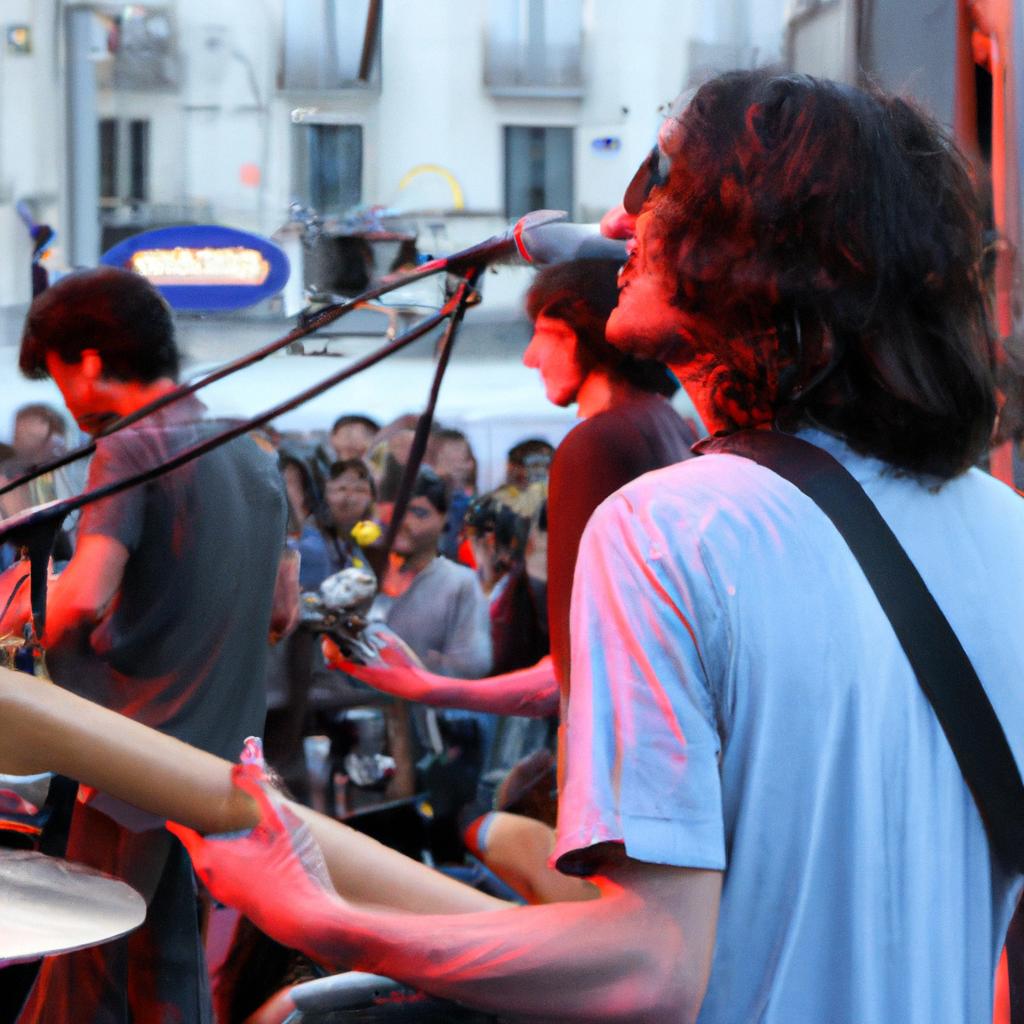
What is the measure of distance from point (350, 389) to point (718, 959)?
361 centimetres

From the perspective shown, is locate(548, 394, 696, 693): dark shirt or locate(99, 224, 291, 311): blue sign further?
locate(99, 224, 291, 311): blue sign

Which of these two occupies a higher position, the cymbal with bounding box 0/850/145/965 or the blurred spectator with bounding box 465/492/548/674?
the cymbal with bounding box 0/850/145/965

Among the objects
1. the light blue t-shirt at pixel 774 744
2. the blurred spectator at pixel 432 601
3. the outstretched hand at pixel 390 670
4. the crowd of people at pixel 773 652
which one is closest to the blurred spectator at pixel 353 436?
the blurred spectator at pixel 432 601

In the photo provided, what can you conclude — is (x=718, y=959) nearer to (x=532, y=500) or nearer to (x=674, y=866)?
(x=674, y=866)

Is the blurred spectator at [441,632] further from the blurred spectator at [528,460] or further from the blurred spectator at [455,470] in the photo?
the blurred spectator at [528,460]

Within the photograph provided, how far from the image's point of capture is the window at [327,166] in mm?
3117

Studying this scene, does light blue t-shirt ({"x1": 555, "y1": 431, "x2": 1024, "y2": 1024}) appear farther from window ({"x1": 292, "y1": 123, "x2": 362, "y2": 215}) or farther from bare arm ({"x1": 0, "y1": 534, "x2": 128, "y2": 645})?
window ({"x1": 292, "y1": 123, "x2": 362, "y2": 215})

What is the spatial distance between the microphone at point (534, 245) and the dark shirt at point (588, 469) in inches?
26.2

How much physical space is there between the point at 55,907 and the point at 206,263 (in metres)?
2.22

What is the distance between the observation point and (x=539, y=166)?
10.5 ft

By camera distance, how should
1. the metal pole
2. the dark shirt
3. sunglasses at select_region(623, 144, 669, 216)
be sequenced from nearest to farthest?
sunglasses at select_region(623, 144, 669, 216) < the dark shirt < the metal pole

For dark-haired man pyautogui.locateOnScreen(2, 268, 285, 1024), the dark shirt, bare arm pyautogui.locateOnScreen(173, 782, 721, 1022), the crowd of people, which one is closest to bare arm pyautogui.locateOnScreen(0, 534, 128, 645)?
dark-haired man pyautogui.locateOnScreen(2, 268, 285, 1024)

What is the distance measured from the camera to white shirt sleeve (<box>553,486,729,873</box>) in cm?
67

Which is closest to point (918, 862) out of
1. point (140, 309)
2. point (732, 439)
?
point (732, 439)
